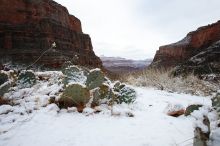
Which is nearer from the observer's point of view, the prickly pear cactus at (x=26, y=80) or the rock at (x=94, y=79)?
the rock at (x=94, y=79)

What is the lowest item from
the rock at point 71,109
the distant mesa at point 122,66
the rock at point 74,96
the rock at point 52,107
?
the distant mesa at point 122,66

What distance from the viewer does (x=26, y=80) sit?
4695mm

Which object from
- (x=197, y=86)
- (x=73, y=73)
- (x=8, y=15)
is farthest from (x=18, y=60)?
(x=73, y=73)

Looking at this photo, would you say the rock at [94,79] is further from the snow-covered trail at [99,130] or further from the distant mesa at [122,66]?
the distant mesa at [122,66]

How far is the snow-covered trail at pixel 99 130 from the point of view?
2570 mm

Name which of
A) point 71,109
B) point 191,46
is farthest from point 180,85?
point 191,46

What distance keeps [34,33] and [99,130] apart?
29494 millimetres

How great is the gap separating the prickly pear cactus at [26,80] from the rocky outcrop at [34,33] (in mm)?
17290

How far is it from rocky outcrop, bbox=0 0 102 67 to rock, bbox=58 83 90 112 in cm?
1831

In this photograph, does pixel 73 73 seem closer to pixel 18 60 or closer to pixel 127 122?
pixel 127 122

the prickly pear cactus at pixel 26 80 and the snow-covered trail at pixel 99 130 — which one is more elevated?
the prickly pear cactus at pixel 26 80

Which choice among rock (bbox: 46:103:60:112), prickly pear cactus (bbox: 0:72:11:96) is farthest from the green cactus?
rock (bbox: 46:103:60:112)

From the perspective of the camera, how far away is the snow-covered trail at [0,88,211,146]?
8.43ft

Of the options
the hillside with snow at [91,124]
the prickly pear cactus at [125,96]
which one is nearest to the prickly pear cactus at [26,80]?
the hillside with snow at [91,124]
